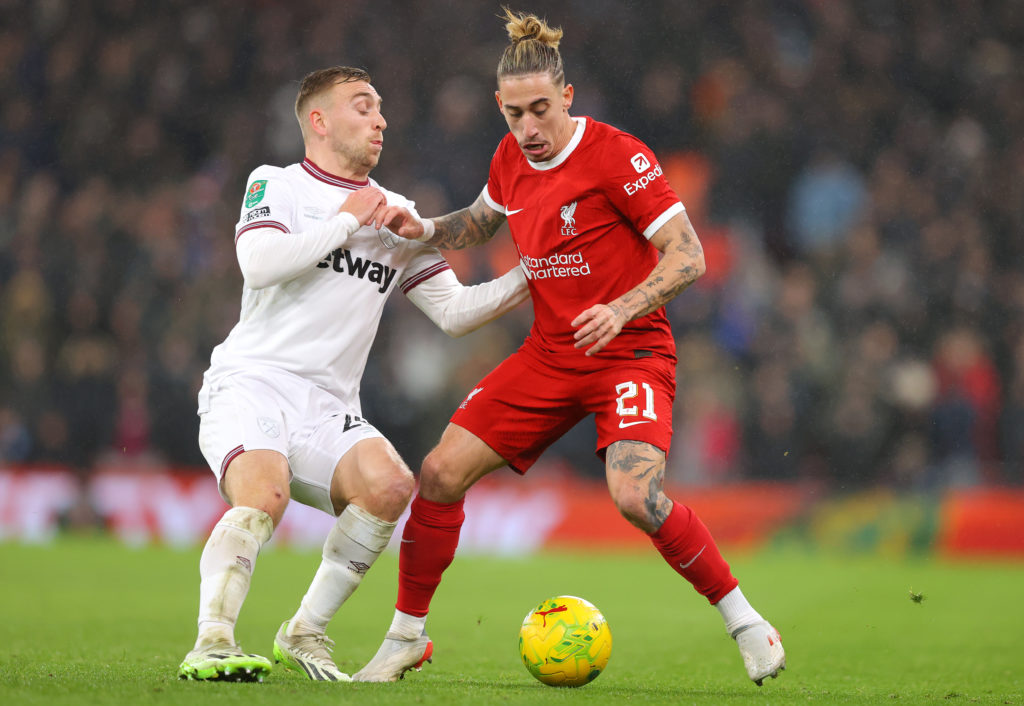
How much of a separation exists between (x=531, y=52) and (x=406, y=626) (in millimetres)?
2463

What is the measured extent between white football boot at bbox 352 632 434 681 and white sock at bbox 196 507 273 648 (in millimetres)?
814

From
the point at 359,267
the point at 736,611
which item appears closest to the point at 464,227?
the point at 359,267

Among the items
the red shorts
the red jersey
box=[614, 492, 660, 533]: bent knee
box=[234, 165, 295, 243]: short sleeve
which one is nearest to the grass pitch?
box=[614, 492, 660, 533]: bent knee

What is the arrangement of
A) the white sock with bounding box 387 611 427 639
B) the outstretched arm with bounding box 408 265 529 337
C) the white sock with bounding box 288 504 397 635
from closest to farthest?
the white sock with bounding box 288 504 397 635 < the white sock with bounding box 387 611 427 639 < the outstretched arm with bounding box 408 265 529 337

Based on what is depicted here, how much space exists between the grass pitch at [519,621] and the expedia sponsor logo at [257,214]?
1.85 metres

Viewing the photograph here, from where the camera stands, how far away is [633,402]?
512cm

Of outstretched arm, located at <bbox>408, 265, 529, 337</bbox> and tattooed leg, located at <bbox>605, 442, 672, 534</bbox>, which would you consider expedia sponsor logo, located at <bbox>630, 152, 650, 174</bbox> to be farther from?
tattooed leg, located at <bbox>605, 442, 672, 534</bbox>

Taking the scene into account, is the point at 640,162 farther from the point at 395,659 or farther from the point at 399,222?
the point at 395,659

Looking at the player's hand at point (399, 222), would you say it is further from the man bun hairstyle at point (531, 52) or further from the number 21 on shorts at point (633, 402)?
the number 21 on shorts at point (633, 402)

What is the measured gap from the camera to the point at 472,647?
6828 mm

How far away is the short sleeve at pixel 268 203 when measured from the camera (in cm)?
512

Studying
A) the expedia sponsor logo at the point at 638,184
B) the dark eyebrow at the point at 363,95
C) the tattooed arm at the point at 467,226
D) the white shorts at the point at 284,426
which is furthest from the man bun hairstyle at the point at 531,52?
the white shorts at the point at 284,426

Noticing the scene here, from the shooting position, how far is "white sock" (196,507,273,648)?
14.6 ft

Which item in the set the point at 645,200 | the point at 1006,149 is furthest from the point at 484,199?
the point at 1006,149
